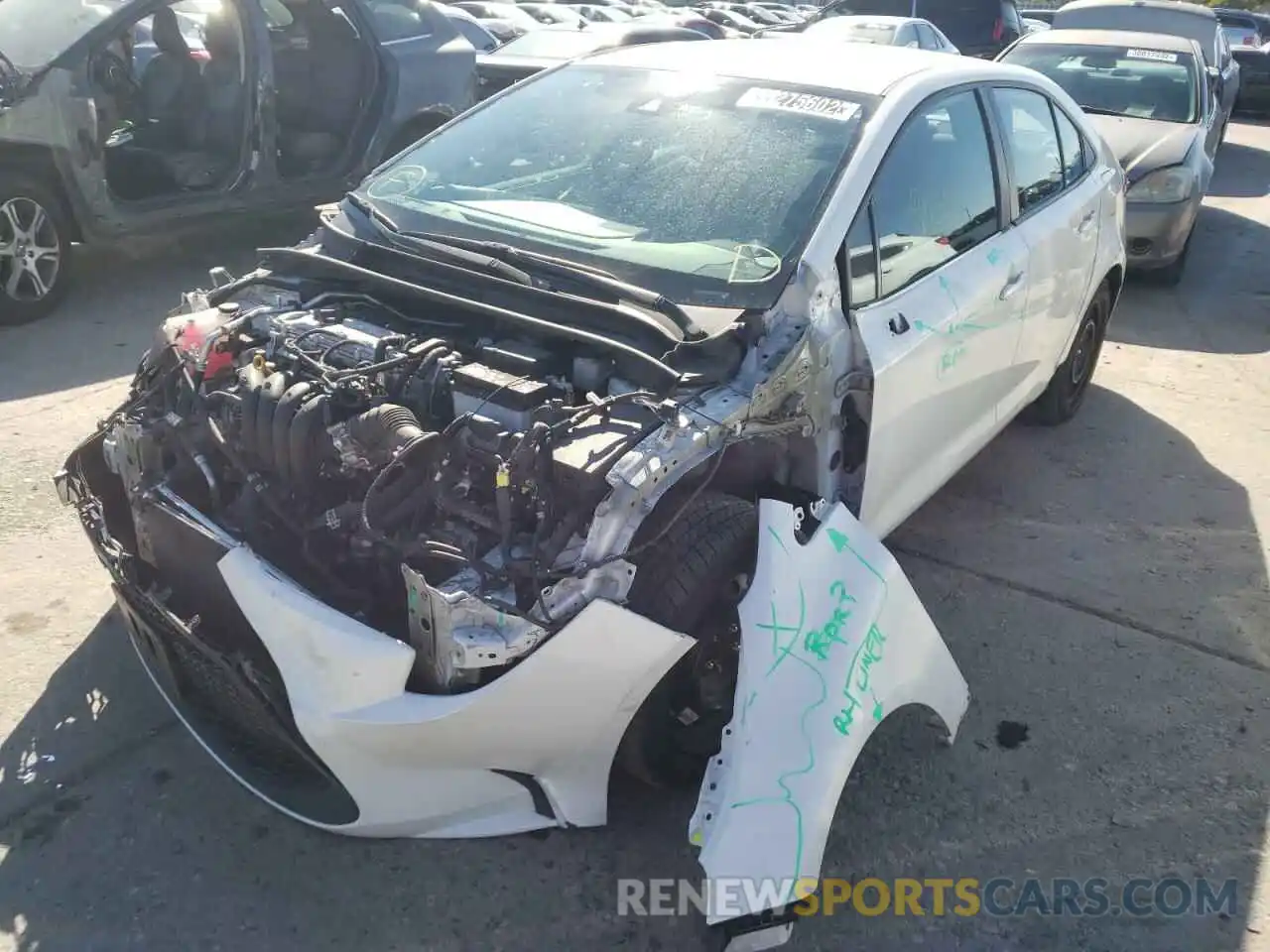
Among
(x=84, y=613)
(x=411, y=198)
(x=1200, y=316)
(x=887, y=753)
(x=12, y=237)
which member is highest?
(x=411, y=198)

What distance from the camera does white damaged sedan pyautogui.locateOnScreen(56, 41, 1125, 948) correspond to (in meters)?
2.26

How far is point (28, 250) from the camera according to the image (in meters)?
5.69

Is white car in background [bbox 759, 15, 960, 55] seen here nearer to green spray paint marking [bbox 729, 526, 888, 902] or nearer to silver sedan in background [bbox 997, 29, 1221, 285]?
silver sedan in background [bbox 997, 29, 1221, 285]

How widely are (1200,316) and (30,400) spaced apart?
23.0 feet

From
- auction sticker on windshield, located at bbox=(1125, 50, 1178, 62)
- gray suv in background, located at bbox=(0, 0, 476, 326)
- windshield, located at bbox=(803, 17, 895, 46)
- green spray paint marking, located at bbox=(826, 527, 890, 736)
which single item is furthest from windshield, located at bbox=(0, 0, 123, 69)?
windshield, located at bbox=(803, 17, 895, 46)

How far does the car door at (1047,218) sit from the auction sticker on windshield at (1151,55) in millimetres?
4723

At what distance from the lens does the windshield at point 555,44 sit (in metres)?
10.2

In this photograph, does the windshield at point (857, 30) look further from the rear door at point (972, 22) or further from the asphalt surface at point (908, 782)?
the asphalt surface at point (908, 782)

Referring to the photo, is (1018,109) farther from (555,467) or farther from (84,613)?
(84,613)

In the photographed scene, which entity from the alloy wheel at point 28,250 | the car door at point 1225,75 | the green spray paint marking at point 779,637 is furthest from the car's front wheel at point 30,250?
the car door at point 1225,75

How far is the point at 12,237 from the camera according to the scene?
18.3 feet

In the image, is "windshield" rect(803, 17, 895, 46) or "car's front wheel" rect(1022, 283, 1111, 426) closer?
"car's front wheel" rect(1022, 283, 1111, 426)

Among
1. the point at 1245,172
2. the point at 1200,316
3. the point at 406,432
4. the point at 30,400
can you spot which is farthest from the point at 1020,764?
the point at 1245,172

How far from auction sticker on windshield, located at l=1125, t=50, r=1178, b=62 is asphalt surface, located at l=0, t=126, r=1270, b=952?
528cm
